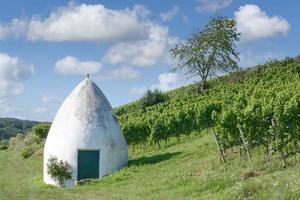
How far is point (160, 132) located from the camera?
3322 cm

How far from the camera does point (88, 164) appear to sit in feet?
86.3

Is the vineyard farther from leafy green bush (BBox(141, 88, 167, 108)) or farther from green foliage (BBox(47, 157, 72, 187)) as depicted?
green foliage (BBox(47, 157, 72, 187))

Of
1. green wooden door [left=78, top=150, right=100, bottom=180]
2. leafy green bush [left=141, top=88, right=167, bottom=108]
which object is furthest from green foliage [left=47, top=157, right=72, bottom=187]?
leafy green bush [left=141, top=88, right=167, bottom=108]

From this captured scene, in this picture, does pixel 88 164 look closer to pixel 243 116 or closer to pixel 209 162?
pixel 209 162

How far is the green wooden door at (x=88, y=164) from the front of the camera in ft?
85.8

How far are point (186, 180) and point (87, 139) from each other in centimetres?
867

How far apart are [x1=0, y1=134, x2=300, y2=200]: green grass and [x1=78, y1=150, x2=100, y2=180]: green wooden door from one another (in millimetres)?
1535

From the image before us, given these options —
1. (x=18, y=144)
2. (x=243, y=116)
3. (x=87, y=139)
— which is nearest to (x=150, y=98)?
(x=18, y=144)

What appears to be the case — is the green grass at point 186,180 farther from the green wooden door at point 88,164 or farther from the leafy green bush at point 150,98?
the leafy green bush at point 150,98

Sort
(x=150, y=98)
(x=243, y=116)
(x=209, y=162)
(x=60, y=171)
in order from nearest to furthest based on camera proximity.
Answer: (x=243, y=116), (x=209, y=162), (x=60, y=171), (x=150, y=98)

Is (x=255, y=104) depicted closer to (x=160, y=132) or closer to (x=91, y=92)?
(x=91, y=92)

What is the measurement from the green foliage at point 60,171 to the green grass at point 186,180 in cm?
74

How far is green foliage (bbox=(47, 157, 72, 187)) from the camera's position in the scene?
25.6 metres

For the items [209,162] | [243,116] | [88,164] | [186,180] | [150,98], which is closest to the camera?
[186,180]
